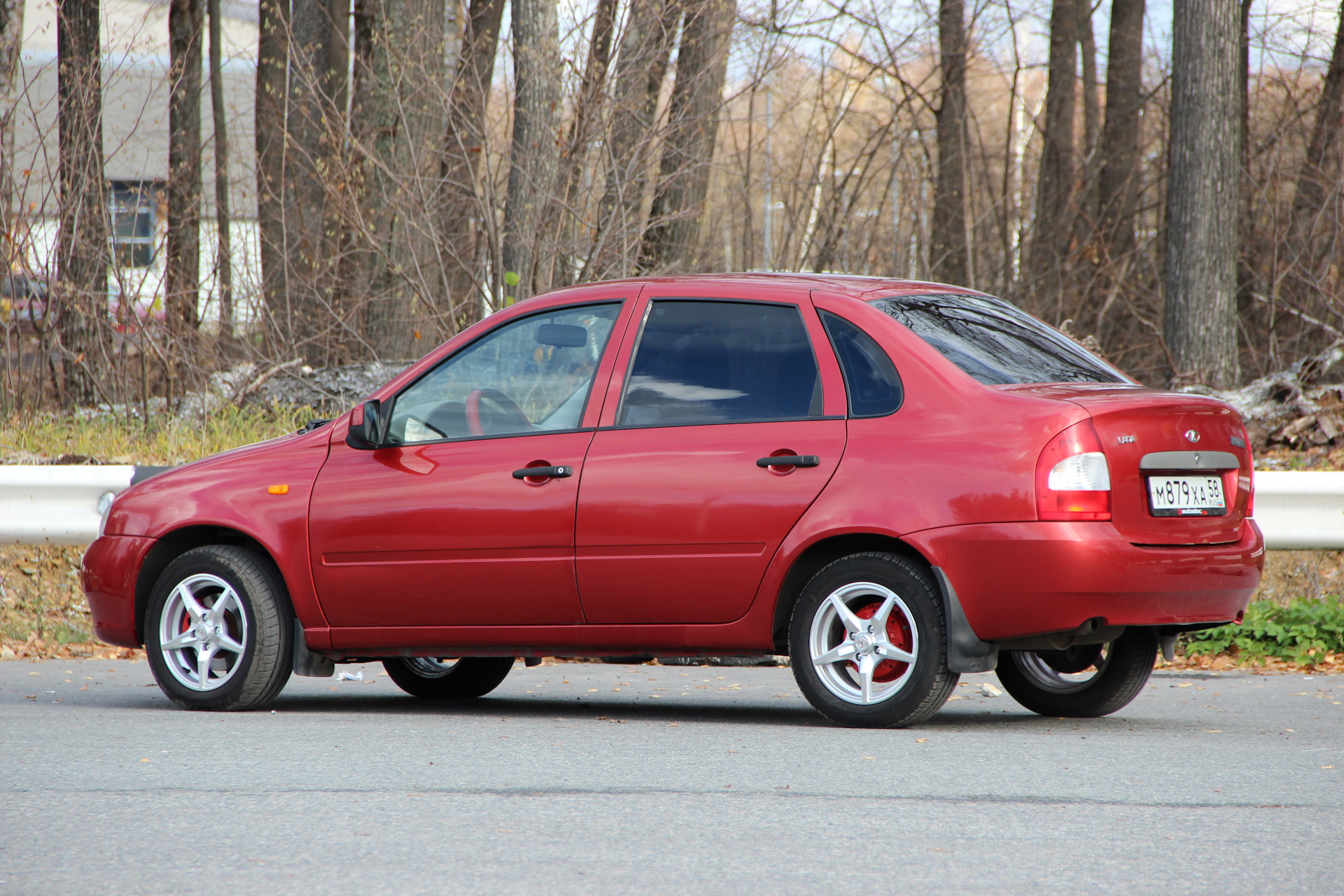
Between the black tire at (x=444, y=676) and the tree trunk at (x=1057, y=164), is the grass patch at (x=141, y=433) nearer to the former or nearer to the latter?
the black tire at (x=444, y=676)

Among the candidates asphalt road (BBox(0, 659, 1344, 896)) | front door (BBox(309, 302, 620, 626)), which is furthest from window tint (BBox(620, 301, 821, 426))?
asphalt road (BBox(0, 659, 1344, 896))

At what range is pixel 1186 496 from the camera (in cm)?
573

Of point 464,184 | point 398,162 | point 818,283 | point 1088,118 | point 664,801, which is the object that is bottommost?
point 664,801

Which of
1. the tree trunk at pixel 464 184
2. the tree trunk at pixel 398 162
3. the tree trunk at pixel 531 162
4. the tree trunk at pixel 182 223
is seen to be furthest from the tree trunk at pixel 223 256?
the tree trunk at pixel 531 162

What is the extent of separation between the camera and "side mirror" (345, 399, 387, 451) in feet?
21.9

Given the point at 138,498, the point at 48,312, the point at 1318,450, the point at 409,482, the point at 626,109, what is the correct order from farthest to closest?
the point at 48,312 < the point at 626,109 < the point at 1318,450 < the point at 138,498 < the point at 409,482

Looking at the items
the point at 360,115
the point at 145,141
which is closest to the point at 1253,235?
the point at 360,115

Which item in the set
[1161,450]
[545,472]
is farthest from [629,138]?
[1161,450]

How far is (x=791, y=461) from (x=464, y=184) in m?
7.54

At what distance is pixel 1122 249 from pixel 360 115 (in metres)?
10.4

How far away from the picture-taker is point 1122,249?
20.3 metres

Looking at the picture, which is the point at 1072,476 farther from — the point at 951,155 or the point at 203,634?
the point at 951,155

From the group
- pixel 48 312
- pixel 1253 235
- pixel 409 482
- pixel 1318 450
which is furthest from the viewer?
pixel 1253 235

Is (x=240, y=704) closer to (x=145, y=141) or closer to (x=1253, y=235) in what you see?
(x=145, y=141)
